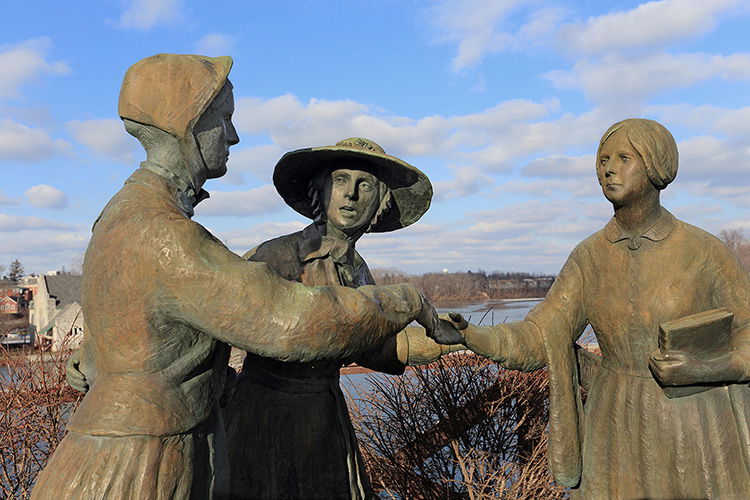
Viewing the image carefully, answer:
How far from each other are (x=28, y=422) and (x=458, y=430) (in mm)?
3848

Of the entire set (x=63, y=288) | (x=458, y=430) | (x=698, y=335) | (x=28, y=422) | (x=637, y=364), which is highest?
(x=63, y=288)

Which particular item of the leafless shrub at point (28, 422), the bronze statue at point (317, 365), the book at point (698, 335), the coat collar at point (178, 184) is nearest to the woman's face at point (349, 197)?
the bronze statue at point (317, 365)

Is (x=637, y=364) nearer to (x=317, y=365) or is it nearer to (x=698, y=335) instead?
(x=698, y=335)

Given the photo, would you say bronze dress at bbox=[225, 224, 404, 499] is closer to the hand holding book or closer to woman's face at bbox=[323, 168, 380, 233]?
woman's face at bbox=[323, 168, 380, 233]

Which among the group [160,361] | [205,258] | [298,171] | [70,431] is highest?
[298,171]

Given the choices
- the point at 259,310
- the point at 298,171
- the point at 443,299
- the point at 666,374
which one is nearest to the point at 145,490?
the point at 259,310

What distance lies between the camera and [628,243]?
2.66 metres

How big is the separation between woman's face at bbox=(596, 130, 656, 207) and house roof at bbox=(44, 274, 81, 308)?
34.5 m

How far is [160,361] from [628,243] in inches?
76.2

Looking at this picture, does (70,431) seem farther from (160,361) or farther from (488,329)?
(488,329)

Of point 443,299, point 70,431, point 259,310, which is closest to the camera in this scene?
point 259,310

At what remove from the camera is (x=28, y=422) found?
17.4 ft

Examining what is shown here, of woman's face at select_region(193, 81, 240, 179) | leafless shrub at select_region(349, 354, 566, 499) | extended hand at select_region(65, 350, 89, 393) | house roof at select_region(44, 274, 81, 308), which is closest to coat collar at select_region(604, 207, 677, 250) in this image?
woman's face at select_region(193, 81, 240, 179)

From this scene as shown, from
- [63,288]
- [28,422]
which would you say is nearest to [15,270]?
[63,288]
